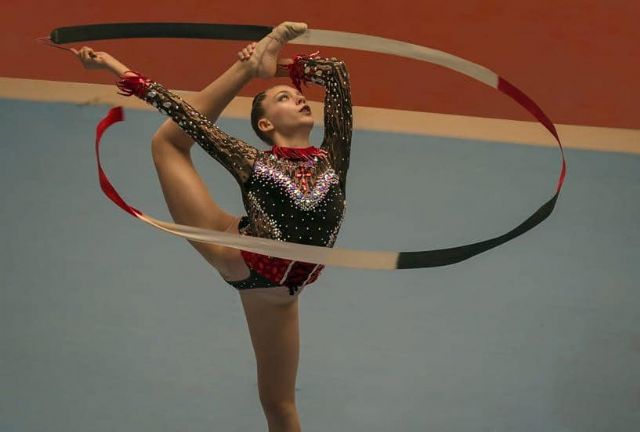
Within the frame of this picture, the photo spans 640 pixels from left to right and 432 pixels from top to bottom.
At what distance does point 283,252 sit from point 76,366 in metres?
1.15

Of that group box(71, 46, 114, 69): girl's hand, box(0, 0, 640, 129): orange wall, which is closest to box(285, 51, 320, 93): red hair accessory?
box(71, 46, 114, 69): girl's hand

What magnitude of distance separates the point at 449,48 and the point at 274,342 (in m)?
2.25

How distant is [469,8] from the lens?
13.6ft

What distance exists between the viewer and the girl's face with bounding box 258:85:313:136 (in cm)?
215

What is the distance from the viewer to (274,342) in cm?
221

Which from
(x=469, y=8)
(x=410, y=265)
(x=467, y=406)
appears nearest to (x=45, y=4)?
(x=469, y=8)

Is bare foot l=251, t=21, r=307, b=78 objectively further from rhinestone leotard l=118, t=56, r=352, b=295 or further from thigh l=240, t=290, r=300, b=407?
thigh l=240, t=290, r=300, b=407

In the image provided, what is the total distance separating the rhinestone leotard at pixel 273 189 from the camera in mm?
2051

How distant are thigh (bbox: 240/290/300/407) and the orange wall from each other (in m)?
2.11

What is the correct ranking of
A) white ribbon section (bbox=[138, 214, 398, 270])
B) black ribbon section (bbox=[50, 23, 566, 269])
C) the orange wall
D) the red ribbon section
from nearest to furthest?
white ribbon section (bbox=[138, 214, 398, 270]) → the red ribbon section → black ribbon section (bbox=[50, 23, 566, 269]) → the orange wall

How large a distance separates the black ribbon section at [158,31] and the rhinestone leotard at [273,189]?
0.19 m

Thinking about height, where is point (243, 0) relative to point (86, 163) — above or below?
above

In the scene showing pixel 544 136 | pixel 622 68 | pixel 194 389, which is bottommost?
pixel 194 389

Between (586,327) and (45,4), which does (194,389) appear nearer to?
(586,327)
